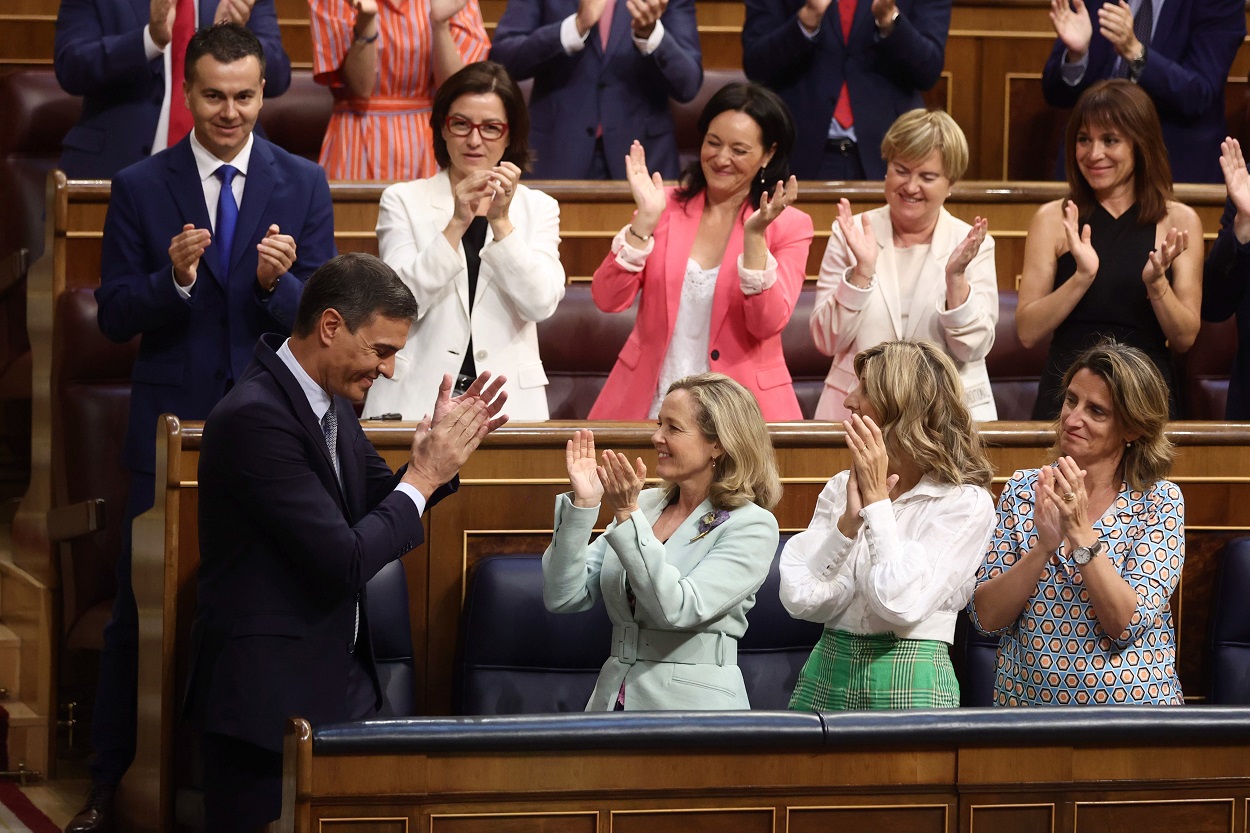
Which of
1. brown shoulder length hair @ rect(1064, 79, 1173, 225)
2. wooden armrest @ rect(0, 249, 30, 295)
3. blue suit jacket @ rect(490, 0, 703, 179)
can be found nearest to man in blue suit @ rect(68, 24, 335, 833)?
blue suit jacket @ rect(490, 0, 703, 179)

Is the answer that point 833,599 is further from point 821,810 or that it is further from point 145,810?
point 145,810

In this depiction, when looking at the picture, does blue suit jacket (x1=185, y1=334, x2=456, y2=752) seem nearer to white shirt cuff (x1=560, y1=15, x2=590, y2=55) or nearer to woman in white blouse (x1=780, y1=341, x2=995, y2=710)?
woman in white blouse (x1=780, y1=341, x2=995, y2=710)

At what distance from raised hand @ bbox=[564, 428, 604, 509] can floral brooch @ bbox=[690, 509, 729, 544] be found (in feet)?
0.45

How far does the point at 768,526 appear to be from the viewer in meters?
2.12

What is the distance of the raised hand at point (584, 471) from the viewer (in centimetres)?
207

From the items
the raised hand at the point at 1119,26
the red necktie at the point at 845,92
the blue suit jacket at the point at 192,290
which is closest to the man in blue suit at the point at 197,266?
the blue suit jacket at the point at 192,290

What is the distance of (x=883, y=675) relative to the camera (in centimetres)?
204

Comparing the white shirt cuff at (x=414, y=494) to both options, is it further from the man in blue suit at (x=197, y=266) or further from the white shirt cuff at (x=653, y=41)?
the white shirt cuff at (x=653, y=41)

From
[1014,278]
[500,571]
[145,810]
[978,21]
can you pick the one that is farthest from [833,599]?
[978,21]

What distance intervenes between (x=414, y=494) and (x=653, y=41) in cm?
174

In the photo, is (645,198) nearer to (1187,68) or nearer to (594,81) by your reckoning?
(594,81)

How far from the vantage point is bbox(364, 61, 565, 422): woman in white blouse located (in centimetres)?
262

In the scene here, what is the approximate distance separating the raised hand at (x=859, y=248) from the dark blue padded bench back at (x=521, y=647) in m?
0.74

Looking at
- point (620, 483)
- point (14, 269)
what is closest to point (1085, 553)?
point (620, 483)
